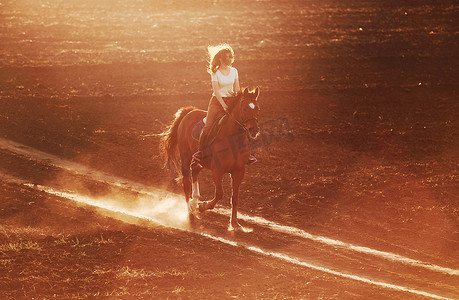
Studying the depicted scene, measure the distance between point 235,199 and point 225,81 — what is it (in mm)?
2604

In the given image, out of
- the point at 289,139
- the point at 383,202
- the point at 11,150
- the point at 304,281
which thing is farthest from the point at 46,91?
the point at 304,281

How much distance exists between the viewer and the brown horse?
1278 cm

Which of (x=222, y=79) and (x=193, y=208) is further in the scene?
(x=193, y=208)

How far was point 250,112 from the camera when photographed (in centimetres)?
1265

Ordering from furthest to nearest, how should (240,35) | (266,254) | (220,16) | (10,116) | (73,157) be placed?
(220,16), (240,35), (10,116), (73,157), (266,254)

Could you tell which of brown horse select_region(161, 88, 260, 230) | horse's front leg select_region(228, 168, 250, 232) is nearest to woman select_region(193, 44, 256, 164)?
brown horse select_region(161, 88, 260, 230)

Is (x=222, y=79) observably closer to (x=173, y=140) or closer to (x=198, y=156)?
(x=198, y=156)

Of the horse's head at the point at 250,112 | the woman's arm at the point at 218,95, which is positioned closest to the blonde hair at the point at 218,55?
the woman's arm at the point at 218,95

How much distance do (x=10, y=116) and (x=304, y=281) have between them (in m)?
15.0

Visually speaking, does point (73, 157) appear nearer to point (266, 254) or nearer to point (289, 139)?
point (289, 139)

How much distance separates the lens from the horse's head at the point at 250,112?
12.6 metres

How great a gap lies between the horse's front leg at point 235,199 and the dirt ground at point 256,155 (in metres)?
0.33

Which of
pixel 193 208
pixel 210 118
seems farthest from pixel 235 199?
pixel 210 118

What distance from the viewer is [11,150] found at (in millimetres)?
20219
